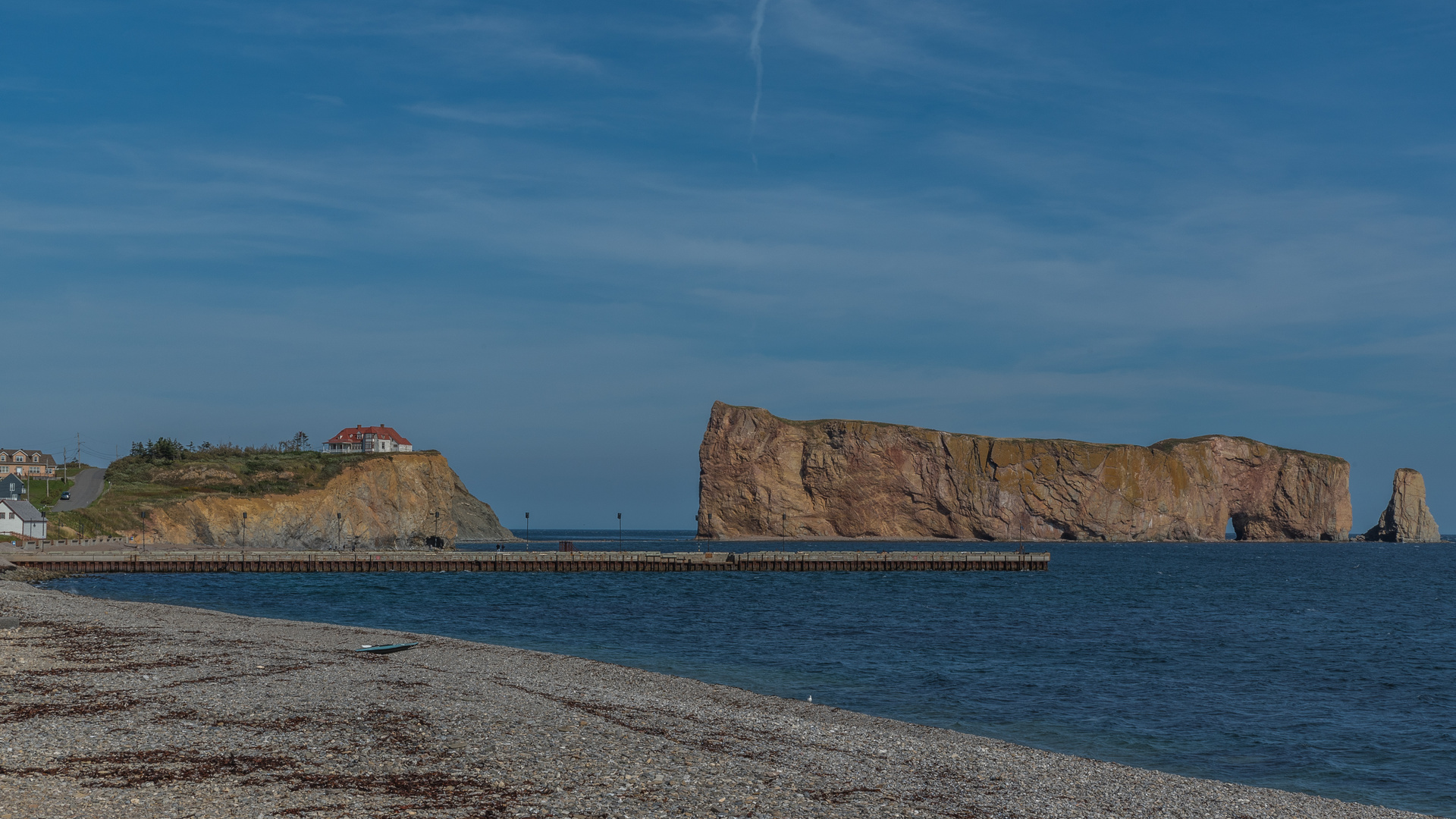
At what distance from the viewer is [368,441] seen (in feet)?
577

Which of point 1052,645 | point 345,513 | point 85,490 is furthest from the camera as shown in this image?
point 345,513

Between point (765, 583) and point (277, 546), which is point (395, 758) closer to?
point (765, 583)

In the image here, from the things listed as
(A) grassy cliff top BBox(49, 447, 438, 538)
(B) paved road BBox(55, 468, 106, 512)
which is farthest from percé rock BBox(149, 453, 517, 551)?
(B) paved road BBox(55, 468, 106, 512)

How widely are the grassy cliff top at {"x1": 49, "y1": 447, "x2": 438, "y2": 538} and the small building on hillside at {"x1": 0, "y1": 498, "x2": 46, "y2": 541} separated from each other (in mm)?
3821

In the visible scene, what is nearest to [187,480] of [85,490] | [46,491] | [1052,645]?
[85,490]

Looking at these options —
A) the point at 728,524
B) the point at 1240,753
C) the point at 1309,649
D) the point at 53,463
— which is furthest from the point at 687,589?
the point at 53,463

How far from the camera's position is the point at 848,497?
176375 mm

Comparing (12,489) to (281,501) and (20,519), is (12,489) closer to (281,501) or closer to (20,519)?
(20,519)

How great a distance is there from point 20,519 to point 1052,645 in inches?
3592

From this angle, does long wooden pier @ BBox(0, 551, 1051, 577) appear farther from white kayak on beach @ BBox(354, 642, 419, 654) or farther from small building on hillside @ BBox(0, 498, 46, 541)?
white kayak on beach @ BBox(354, 642, 419, 654)

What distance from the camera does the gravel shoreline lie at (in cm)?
1228

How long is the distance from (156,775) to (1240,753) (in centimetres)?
2059

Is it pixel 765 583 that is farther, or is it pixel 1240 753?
pixel 765 583

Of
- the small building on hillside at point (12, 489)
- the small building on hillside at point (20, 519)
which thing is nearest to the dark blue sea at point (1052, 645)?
the small building on hillside at point (20, 519)
